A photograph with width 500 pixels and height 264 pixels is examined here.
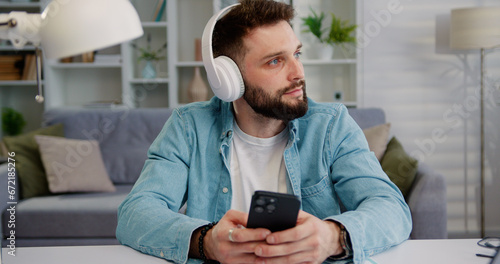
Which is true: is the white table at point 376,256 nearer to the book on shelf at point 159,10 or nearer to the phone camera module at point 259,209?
the phone camera module at point 259,209

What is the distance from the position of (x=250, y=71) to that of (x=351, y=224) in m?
0.53

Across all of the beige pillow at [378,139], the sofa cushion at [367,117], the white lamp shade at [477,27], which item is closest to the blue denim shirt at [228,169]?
the beige pillow at [378,139]

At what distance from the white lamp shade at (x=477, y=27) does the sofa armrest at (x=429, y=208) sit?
1262mm

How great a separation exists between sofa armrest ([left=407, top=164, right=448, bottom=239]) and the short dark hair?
115 cm

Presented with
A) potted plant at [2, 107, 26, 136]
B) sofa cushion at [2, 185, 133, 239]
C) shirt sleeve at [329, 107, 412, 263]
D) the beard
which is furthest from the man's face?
potted plant at [2, 107, 26, 136]

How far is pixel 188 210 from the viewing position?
45.5 inches

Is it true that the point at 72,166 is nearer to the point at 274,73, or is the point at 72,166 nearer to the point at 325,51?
the point at 274,73

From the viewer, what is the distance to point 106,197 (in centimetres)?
245

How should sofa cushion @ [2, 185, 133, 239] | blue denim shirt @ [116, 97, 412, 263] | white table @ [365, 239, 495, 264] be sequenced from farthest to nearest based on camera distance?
1. sofa cushion @ [2, 185, 133, 239]
2. blue denim shirt @ [116, 97, 412, 263]
3. white table @ [365, 239, 495, 264]

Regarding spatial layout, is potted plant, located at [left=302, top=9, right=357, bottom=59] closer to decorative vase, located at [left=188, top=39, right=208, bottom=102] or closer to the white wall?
the white wall

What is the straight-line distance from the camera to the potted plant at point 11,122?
12.3 feet

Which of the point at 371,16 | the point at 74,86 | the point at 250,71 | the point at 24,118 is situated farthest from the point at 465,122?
the point at 24,118

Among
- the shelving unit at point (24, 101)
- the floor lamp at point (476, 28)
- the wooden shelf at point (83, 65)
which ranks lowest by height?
the shelving unit at point (24, 101)

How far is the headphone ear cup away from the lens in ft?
3.67
